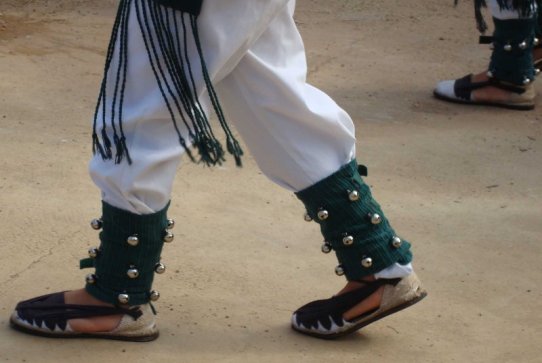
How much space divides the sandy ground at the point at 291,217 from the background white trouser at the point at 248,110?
1.40ft

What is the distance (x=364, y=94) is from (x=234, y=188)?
1247 mm

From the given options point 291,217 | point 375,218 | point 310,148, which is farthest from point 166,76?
point 291,217

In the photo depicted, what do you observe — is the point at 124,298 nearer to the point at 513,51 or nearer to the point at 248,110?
the point at 248,110

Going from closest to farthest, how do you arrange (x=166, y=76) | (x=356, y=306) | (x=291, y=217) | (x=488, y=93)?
(x=166, y=76) < (x=356, y=306) < (x=291, y=217) < (x=488, y=93)

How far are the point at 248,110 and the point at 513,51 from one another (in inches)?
93.7

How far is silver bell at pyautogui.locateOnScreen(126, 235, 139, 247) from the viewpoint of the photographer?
2.69m

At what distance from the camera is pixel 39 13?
18.2 feet

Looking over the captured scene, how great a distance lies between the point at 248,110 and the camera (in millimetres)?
2666

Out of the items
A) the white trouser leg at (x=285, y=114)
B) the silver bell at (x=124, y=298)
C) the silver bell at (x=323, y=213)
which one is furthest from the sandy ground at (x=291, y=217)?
the white trouser leg at (x=285, y=114)

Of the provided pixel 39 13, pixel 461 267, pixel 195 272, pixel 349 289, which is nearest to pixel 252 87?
pixel 349 289

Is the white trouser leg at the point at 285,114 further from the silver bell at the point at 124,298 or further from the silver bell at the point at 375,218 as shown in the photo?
the silver bell at the point at 124,298

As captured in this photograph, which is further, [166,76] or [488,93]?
[488,93]

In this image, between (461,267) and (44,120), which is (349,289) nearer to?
(461,267)

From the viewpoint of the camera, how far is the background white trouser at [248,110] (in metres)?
2.50
